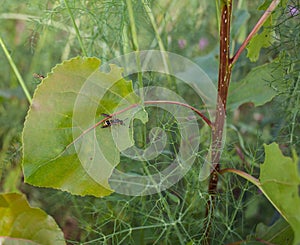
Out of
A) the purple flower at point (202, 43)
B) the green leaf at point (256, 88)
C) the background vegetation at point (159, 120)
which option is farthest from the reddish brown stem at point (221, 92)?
the purple flower at point (202, 43)

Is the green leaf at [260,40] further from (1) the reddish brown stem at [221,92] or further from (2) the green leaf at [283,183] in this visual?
(2) the green leaf at [283,183]

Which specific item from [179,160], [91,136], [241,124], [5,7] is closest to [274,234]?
[179,160]

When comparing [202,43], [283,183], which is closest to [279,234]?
[283,183]

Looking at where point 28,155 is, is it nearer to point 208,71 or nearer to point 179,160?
point 179,160

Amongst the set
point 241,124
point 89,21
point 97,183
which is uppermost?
point 89,21

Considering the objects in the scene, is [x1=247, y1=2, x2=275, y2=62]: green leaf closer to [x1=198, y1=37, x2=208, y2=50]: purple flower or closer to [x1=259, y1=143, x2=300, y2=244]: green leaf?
[x1=259, y1=143, x2=300, y2=244]: green leaf
